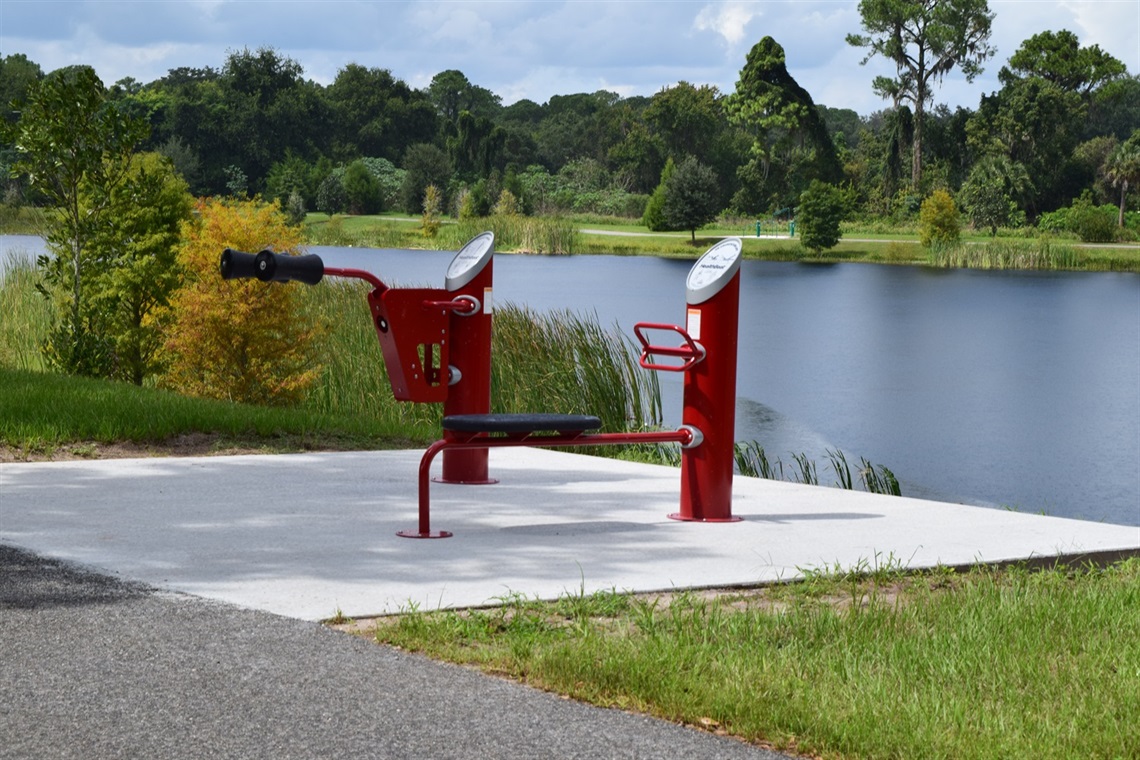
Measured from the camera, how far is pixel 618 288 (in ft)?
146

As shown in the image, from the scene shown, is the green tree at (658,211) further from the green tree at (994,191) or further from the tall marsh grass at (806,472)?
the tall marsh grass at (806,472)

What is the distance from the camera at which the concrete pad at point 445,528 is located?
5.55 metres

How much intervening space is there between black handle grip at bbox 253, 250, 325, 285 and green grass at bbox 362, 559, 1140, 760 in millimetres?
2127

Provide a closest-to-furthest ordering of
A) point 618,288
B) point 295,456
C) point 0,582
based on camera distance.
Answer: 1. point 0,582
2. point 295,456
3. point 618,288

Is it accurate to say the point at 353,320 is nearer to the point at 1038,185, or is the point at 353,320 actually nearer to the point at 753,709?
the point at 753,709

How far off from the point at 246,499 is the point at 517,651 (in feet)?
10.6

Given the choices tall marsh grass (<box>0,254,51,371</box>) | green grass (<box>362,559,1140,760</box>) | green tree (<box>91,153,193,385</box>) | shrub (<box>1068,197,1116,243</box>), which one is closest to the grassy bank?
shrub (<box>1068,197,1116,243</box>)

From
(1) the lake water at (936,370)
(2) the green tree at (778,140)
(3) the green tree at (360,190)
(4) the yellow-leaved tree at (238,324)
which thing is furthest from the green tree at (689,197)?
(4) the yellow-leaved tree at (238,324)

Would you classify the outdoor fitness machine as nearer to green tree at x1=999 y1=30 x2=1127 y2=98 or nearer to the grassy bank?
the grassy bank

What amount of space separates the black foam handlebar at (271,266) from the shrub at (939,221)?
199 feet

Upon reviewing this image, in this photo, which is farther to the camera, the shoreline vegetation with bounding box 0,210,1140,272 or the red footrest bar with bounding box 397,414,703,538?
the shoreline vegetation with bounding box 0,210,1140,272

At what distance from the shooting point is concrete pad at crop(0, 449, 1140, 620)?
18.2ft

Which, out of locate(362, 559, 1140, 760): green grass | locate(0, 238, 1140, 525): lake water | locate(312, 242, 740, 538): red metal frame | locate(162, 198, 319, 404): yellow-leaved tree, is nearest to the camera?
locate(362, 559, 1140, 760): green grass

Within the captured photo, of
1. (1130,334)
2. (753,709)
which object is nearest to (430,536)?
(753,709)
